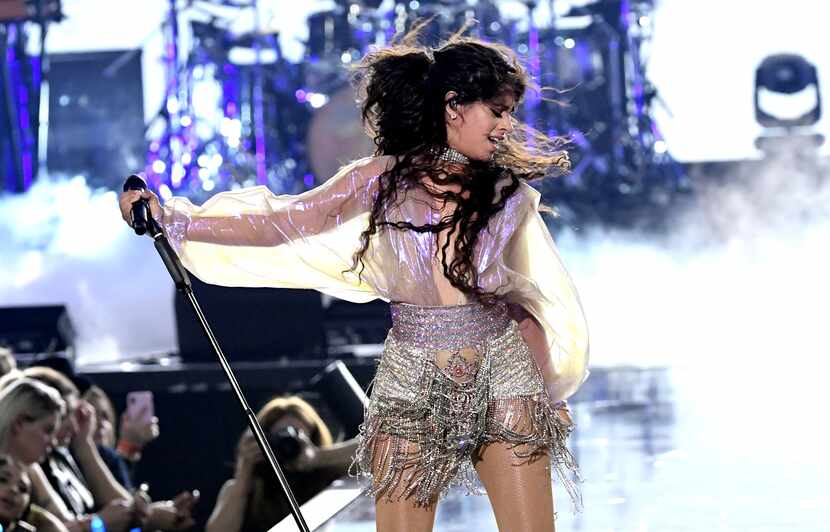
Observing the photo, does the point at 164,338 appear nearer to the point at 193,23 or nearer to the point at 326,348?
the point at 193,23

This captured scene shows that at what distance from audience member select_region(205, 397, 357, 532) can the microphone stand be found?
6.92 feet

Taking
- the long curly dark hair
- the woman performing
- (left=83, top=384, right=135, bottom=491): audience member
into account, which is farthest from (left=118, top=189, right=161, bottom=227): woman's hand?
(left=83, top=384, right=135, bottom=491): audience member

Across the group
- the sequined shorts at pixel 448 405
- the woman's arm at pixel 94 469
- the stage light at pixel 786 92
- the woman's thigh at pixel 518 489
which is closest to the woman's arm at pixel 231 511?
the woman's arm at pixel 94 469

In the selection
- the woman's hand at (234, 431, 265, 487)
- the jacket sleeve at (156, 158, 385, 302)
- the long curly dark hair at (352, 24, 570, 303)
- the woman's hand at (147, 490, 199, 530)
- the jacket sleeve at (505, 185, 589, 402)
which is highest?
the long curly dark hair at (352, 24, 570, 303)

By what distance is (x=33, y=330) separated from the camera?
1053cm

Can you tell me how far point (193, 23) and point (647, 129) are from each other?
15.6 ft

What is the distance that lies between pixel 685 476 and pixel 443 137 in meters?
2.88

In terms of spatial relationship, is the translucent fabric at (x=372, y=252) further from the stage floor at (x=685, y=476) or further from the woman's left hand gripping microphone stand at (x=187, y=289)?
the stage floor at (x=685, y=476)

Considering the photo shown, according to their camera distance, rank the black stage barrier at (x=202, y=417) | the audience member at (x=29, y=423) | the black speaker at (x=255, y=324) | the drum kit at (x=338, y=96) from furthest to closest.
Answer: the drum kit at (x=338, y=96) → the black speaker at (x=255, y=324) → the black stage barrier at (x=202, y=417) → the audience member at (x=29, y=423)

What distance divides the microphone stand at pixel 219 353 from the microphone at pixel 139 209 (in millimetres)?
17

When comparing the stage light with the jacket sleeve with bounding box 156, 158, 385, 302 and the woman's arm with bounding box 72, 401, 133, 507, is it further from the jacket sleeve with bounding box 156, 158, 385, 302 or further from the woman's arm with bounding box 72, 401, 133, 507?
the jacket sleeve with bounding box 156, 158, 385, 302

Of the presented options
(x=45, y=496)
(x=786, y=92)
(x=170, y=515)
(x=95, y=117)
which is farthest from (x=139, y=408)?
(x=95, y=117)

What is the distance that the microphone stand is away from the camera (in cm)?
248

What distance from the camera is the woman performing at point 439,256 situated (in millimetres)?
2582
